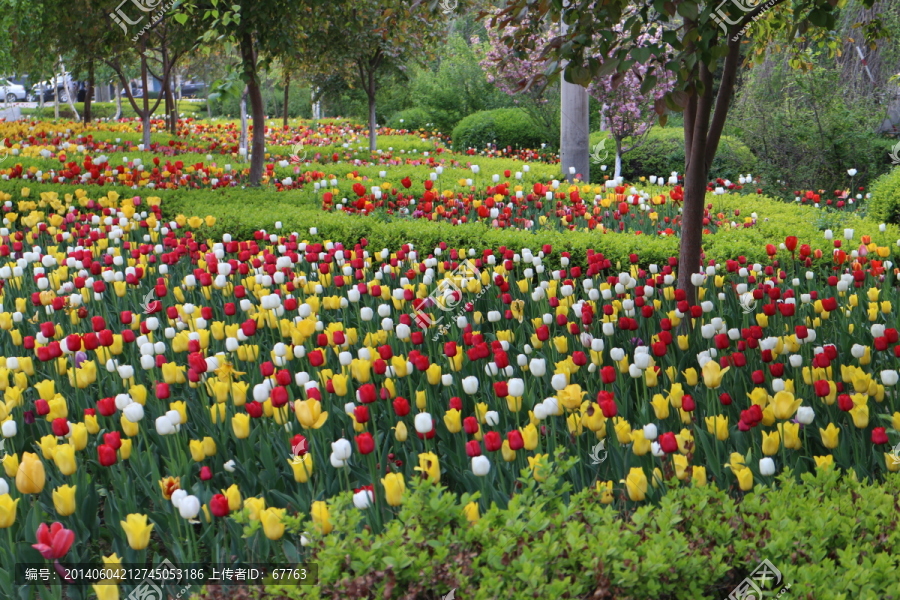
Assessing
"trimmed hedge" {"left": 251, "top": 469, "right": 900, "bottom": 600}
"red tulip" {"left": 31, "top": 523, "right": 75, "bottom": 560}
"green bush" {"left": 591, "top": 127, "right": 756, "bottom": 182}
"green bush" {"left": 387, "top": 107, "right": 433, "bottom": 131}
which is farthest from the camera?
"green bush" {"left": 387, "top": 107, "right": 433, "bottom": 131}

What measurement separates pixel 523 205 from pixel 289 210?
2343 mm

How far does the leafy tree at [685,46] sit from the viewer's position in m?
3.03

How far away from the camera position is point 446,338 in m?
4.34

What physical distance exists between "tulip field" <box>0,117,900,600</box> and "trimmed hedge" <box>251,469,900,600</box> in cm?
6

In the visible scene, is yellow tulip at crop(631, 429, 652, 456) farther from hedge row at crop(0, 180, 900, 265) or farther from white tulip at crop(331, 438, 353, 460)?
hedge row at crop(0, 180, 900, 265)

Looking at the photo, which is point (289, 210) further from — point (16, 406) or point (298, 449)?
point (298, 449)

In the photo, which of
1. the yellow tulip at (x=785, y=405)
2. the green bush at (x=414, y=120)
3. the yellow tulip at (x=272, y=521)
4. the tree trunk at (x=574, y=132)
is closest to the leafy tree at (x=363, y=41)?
the tree trunk at (x=574, y=132)

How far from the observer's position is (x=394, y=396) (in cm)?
345

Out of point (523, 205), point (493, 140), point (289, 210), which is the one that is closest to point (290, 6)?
point (289, 210)

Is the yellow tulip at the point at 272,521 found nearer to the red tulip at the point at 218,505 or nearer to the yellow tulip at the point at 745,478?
the red tulip at the point at 218,505

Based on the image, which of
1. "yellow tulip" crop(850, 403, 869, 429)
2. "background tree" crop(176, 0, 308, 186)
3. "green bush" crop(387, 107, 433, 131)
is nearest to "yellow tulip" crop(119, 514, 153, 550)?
"yellow tulip" crop(850, 403, 869, 429)

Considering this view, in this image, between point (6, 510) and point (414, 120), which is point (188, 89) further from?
point (6, 510)

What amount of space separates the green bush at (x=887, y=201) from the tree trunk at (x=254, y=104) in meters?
6.52

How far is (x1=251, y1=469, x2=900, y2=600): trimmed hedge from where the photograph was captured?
1901 millimetres
